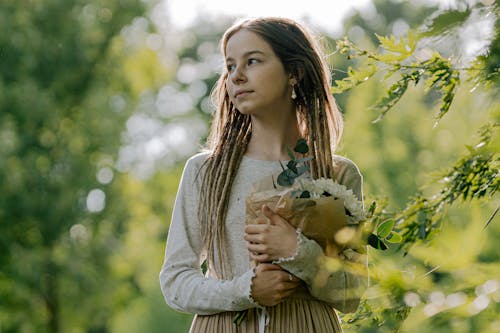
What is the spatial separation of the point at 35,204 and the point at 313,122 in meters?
11.6

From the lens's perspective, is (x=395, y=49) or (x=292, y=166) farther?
(x=292, y=166)

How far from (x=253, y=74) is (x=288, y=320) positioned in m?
0.78

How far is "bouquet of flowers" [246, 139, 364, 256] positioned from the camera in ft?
7.23

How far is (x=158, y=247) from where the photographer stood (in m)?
22.0

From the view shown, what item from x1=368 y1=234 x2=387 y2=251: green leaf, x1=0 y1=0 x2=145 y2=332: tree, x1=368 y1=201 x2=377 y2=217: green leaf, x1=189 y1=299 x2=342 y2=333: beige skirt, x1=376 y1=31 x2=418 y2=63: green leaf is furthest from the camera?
x1=0 y1=0 x2=145 y2=332: tree

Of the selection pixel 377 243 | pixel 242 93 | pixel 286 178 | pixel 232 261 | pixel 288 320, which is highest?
pixel 242 93

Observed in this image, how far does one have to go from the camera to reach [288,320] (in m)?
2.43

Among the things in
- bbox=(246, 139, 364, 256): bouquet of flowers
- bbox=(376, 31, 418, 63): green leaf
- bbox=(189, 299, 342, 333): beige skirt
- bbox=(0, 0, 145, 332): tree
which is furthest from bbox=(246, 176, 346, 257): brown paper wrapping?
bbox=(0, 0, 145, 332): tree

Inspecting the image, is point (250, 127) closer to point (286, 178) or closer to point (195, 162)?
point (195, 162)

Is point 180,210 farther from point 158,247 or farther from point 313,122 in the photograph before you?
point 158,247

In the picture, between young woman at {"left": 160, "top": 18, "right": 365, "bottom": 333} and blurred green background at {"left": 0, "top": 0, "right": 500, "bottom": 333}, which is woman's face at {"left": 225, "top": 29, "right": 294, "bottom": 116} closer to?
young woman at {"left": 160, "top": 18, "right": 365, "bottom": 333}

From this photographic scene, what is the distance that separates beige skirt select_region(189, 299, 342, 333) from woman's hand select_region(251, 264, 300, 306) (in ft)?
0.39

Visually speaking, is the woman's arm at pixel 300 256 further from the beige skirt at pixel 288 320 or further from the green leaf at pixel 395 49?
the green leaf at pixel 395 49

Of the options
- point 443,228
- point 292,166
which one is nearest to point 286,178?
point 292,166
